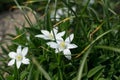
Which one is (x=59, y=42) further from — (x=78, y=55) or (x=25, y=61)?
(x=25, y=61)

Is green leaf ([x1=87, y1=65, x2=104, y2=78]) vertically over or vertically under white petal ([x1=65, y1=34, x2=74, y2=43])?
under

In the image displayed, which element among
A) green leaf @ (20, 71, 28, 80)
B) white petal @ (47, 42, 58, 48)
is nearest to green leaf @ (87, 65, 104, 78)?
white petal @ (47, 42, 58, 48)

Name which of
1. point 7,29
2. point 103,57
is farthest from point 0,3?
point 103,57

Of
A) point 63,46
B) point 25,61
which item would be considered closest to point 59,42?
point 63,46

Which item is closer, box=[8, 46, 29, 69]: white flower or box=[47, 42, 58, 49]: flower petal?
box=[47, 42, 58, 49]: flower petal

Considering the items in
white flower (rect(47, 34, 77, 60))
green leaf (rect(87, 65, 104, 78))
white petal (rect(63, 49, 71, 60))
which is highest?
white flower (rect(47, 34, 77, 60))

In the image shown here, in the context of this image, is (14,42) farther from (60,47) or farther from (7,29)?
(7,29)

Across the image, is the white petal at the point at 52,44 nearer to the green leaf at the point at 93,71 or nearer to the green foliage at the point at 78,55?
the green foliage at the point at 78,55

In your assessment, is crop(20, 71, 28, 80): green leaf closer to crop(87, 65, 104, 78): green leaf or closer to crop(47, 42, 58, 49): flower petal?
crop(47, 42, 58, 49): flower petal
